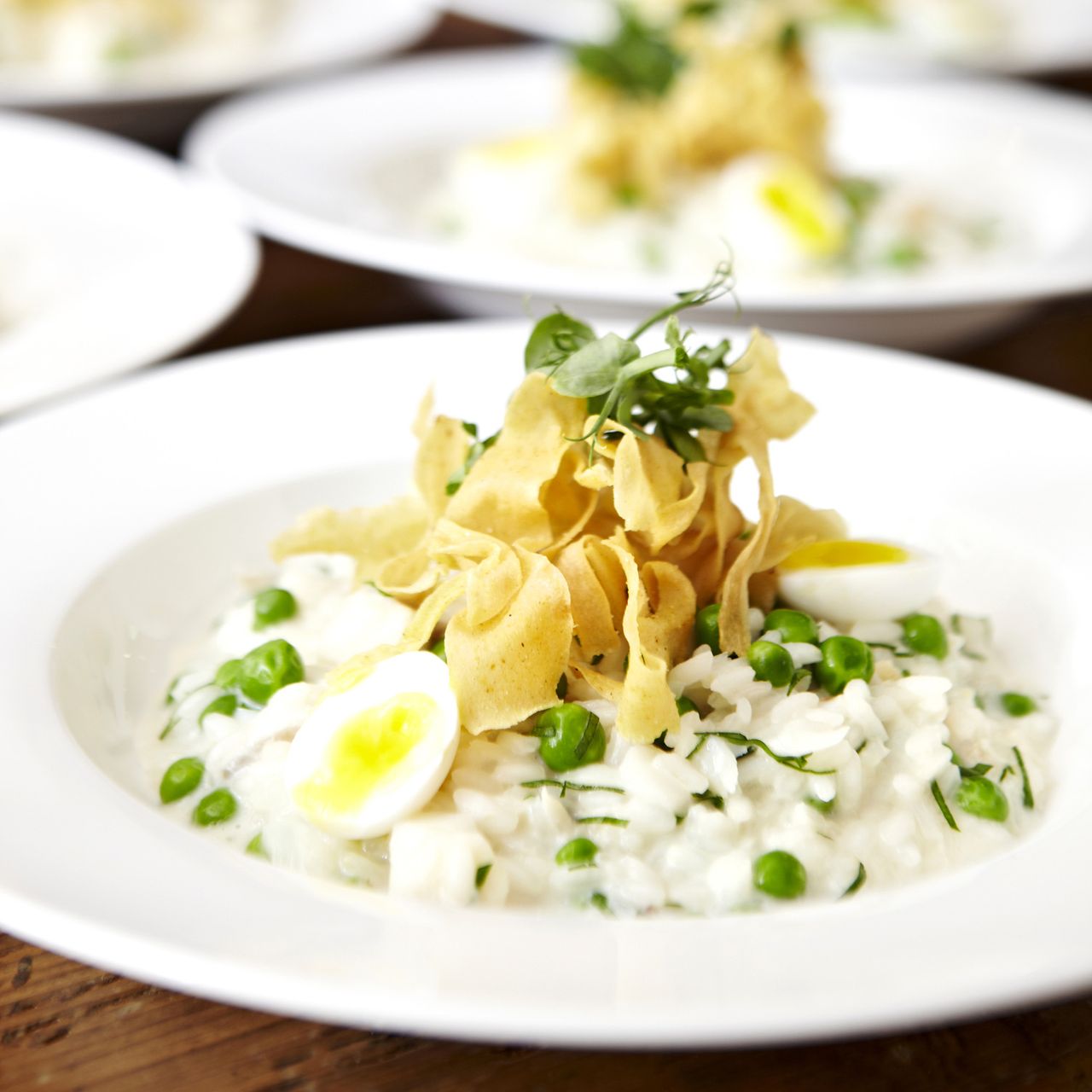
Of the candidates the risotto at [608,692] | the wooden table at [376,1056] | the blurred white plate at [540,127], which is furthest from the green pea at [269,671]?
the blurred white plate at [540,127]

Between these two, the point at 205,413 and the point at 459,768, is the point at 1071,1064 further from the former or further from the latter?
the point at 205,413

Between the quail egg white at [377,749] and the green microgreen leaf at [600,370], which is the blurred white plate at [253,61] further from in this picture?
the quail egg white at [377,749]

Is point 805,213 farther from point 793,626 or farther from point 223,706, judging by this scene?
point 223,706

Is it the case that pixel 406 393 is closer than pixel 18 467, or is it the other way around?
pixel 18 467

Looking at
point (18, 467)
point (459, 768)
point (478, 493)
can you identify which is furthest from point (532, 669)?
point (18, 467)

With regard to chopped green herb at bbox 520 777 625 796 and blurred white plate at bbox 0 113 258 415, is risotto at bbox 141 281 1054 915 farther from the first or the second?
blurred white plate at bbox 0 113 258 415

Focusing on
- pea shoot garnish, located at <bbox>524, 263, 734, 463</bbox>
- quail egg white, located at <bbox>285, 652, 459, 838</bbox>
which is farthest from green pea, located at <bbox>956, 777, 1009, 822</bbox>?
quail egg white, located at <bbox>285, 652, 459, 838</bbox>
